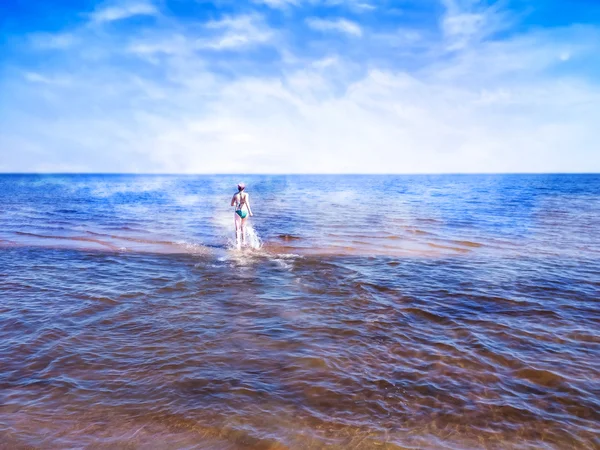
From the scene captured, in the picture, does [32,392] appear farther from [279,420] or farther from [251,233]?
[251,233]

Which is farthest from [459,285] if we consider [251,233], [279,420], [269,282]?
[251,233]

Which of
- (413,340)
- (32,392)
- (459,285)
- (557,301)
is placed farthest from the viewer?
(459,285)

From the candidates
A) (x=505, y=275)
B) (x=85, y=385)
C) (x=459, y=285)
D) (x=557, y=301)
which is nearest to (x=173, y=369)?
(x=85, y=385)

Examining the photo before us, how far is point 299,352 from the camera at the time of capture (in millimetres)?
6449

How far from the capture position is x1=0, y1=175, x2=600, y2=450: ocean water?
4.61 m

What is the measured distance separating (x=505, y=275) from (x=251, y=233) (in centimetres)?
1230

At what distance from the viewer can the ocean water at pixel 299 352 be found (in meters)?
4.61

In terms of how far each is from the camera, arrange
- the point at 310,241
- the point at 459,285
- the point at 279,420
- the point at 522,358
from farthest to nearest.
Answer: the point at 310,241, the point at 459,285, the point at 522,358, the point at 279,420

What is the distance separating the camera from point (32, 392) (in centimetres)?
524

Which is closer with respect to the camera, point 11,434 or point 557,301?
point 11,434

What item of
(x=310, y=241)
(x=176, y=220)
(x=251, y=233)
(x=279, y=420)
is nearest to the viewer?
(x=279, y=420)

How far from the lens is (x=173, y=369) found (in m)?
5.83

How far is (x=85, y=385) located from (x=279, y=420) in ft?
9.92

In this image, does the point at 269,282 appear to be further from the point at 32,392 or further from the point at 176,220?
the point at 176,220
